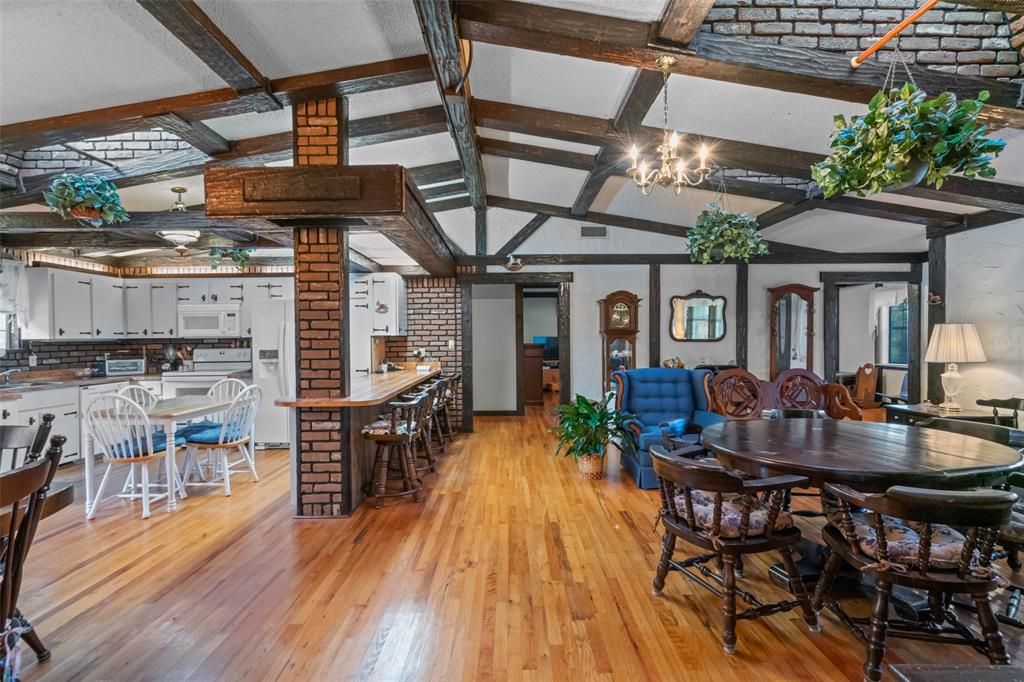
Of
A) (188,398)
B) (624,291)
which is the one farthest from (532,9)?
(624,291)

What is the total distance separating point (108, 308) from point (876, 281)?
10365 millimetres

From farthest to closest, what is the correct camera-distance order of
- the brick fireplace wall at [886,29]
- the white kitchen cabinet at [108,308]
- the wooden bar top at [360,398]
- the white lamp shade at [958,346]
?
the white kitchen cabinet at [108,308]
the white lamp shade at [958,346]
the wooden bar top at [360,398]
the brick fireplace wall at [886,29]

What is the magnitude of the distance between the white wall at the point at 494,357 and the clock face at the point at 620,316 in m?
1.74

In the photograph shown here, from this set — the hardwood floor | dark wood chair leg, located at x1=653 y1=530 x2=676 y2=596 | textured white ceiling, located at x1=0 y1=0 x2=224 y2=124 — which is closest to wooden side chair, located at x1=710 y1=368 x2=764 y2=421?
the hardwood floor

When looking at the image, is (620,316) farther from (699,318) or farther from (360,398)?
(360,398)

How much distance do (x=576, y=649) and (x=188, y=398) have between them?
13.7ft

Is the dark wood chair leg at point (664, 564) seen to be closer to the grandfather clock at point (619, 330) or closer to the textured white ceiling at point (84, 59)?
the textured white ceiling at point (84, 59)

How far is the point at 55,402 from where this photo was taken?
498 centimetres

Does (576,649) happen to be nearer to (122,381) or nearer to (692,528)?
(692,528)

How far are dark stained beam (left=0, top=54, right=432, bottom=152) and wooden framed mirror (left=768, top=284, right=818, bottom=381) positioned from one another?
589 centimetres

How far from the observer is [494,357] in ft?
26.1

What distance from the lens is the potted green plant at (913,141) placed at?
1.90 meters

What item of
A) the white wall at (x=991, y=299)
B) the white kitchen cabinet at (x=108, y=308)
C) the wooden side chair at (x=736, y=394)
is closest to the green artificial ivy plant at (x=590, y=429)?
Result: the wooden side chair at (x=736, y=394)

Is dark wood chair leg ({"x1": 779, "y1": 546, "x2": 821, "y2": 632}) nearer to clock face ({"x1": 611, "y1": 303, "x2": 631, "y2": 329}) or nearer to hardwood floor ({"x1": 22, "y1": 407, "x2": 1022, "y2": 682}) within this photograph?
hardwood floor ({"x1": 22, "y1": 407, "x2": 1022, "y2": 682})
